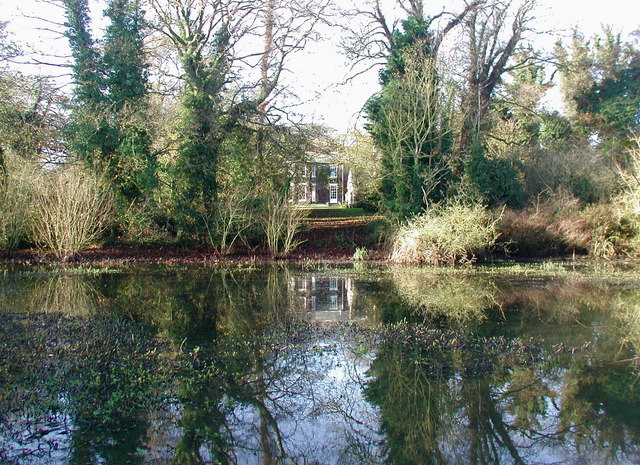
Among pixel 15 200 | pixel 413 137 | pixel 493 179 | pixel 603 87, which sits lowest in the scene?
pixel 15 200

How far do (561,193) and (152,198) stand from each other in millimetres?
16168

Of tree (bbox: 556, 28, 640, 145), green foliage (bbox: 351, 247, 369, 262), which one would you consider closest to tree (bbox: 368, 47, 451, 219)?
green foliage (bbox: 351, 247, 369, 262)

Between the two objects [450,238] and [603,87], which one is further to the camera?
[603,87]

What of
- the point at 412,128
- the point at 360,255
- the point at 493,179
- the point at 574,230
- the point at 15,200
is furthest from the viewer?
the point at 493,179

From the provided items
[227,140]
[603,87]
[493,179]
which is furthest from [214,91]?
[603,87]

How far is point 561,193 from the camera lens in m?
21.5

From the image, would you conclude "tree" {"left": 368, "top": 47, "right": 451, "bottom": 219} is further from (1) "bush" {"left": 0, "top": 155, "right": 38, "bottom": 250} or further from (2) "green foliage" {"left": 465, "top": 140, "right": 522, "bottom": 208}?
(1) "bush" {"left": 0, "top": 155, "right": 38, "bottom": 250}

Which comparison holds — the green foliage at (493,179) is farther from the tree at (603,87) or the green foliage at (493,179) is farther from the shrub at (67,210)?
the tree at (603,87)

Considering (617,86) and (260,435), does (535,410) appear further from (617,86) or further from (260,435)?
(617,86)

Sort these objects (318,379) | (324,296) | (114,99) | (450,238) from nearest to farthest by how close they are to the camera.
Answer: 1. (318,379)
2. (324,296)
3. (450,238)
4. (114,99)

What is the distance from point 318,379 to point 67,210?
44.9ft

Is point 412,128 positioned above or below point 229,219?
above

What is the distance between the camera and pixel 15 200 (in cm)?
1844

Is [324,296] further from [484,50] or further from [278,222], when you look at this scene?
[484,50]
